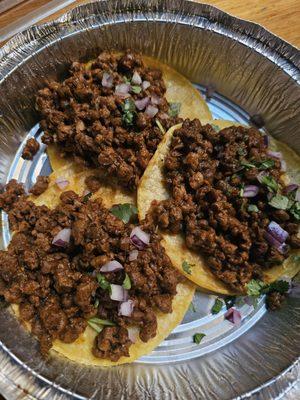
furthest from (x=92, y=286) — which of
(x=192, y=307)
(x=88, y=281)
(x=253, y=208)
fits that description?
(x=253, y=208)

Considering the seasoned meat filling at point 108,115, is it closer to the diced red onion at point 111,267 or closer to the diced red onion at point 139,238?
the diced red onion at point 139,238

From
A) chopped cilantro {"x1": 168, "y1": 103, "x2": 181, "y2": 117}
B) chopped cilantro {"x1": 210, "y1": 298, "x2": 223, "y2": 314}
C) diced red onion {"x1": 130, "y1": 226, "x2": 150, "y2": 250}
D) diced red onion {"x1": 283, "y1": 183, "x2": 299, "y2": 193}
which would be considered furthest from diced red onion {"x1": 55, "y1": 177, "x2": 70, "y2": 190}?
diced red onion {"x1": 283, "y1": 183, "x2": 299, "y2": 193}

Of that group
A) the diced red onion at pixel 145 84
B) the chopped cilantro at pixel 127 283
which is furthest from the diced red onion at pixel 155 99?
the chopped cilantro at pixel 127 283

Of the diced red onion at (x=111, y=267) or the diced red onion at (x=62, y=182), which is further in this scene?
the diced red onion at (x=62, y=182)

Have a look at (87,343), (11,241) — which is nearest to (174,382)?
(87,343)

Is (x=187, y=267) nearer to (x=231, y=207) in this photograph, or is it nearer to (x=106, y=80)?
(x=231, y=207)
